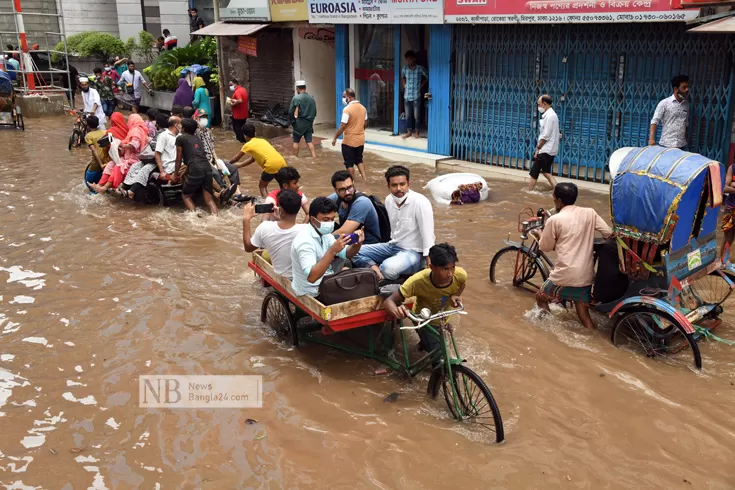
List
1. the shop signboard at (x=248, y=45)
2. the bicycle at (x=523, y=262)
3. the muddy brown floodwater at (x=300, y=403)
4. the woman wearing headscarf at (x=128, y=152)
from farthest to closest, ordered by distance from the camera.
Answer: the shop signboard at (x=248, y=45), the woman wearing headscarf at (x=128, y=152), the bicycle at (x=523, y=262), the muddy brown floodwater at (x=300, y=403)

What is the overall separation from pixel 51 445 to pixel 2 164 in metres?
11.3

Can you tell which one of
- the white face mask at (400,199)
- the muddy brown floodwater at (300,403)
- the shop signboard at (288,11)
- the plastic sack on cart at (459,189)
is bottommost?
the muddy brown floodwater at (300,403)

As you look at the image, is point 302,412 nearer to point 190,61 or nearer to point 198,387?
point 198,387

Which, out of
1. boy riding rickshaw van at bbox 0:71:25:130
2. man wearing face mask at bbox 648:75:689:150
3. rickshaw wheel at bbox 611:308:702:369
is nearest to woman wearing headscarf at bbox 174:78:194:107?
boy riding rickshaw van at bbox 0:71:25:130

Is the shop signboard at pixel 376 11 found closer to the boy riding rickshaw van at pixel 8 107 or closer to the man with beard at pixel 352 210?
the man with beard at pixel 352 210

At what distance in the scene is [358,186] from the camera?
39.7 ft

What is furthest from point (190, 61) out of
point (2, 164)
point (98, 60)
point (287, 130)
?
point (98, 60)

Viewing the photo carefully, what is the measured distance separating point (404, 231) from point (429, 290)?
1.09 m

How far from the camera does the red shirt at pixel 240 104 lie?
1588 cm

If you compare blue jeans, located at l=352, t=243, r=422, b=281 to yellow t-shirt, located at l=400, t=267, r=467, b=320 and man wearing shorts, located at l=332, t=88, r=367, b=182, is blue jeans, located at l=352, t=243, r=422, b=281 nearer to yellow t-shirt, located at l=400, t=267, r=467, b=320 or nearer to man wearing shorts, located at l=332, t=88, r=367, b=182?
yellow t-shirt, located at l=400, t=267, r=467, b=320

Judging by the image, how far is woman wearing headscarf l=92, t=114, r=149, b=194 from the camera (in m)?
10.6

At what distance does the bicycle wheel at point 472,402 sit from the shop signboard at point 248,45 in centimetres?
1437

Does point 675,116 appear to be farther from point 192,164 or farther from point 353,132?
point 192,164

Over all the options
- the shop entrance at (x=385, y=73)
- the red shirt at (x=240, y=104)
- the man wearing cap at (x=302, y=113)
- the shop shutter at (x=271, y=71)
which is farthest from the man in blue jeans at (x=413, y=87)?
the shop shutter at (x=271, y=71)
